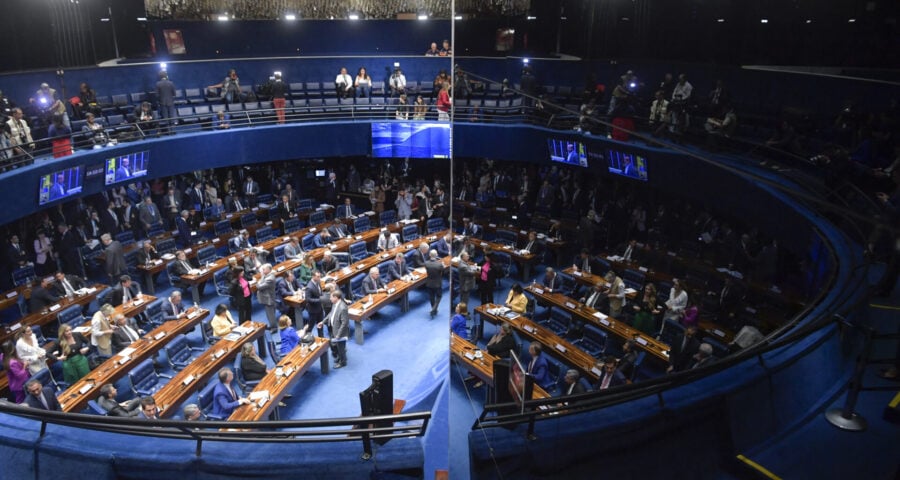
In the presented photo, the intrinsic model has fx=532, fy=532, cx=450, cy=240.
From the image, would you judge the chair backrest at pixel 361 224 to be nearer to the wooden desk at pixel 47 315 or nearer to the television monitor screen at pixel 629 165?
the wooden desk at pixel 47 315

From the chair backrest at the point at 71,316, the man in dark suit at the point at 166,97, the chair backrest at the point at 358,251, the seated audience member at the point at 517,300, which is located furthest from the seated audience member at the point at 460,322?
the man in dark suit at the point at 166,97

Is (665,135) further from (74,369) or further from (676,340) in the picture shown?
(74,369)

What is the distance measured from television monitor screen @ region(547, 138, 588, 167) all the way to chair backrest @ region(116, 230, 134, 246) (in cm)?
1033

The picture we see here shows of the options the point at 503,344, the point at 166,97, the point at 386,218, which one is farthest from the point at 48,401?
the point at 166,97

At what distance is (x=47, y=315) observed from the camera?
9.36 m

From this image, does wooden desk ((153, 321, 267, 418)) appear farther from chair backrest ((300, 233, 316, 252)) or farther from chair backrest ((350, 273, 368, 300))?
chair backrest ((300, 233, 316, 252))

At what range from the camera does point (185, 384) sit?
303 inches

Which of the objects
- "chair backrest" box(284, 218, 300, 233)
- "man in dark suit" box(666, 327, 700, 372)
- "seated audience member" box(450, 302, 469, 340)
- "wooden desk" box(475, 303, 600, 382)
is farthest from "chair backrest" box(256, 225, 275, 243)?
"man in dark suit" box(666, 327, 700, 372)

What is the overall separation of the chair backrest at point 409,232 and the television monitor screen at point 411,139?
2828mm

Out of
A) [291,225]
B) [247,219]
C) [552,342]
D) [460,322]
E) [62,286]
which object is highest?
[247,219]

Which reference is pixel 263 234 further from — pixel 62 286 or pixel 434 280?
pixel 434 280

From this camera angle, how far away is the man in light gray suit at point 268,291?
10039 mm

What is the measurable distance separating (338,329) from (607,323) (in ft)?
15.4

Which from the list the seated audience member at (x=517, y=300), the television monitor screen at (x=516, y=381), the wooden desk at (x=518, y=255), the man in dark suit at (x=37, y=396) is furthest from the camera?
the wooden desk at (x=518, y=255)
